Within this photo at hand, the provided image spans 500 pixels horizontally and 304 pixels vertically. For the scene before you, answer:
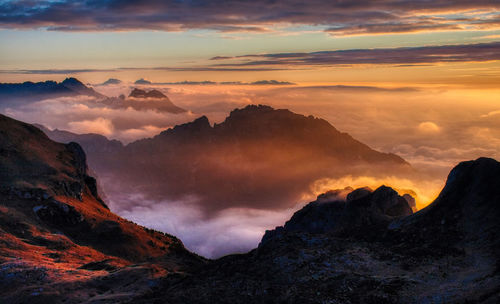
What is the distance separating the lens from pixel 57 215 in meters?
86.9

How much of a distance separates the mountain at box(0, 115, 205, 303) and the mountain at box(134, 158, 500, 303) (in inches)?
364

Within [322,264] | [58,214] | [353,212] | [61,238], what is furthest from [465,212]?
[58,214]

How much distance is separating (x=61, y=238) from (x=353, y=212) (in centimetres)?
5854

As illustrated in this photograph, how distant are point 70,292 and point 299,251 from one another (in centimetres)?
2677

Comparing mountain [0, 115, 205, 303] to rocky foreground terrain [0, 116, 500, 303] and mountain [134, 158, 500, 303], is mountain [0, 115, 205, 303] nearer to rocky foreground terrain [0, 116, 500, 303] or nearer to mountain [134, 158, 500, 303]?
rocky foreground terrain [0, 116, 500, 303]

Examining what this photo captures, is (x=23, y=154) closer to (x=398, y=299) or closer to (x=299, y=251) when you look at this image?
(x=299, y=251)

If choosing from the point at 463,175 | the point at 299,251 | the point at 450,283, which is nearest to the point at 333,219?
the point at 463,175

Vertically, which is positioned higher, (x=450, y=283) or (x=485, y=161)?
(x=485, y=161)

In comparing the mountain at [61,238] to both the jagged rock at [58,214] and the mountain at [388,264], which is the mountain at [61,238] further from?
the mountain at [388,264]

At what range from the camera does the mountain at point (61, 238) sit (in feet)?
161

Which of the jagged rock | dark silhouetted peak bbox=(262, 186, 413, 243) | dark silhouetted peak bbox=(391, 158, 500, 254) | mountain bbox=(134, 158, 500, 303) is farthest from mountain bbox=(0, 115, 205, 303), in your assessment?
dark silhouetted peak bbox=(391, 158, 500, 254)

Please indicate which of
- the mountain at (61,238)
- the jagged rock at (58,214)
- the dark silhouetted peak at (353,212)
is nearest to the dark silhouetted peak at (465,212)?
the dark silhouetted peak at (353,212)

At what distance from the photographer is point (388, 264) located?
4366 cm

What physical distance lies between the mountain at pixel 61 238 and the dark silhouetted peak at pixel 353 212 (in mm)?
29124
